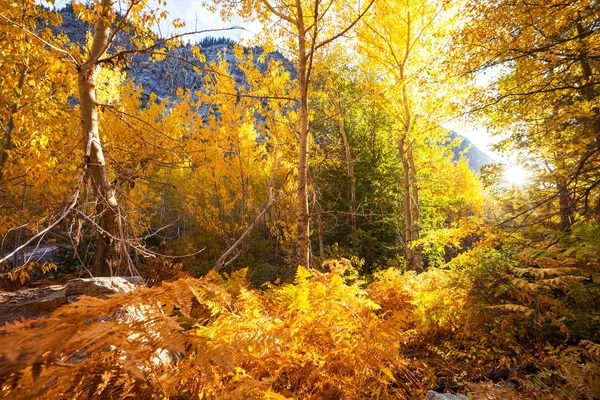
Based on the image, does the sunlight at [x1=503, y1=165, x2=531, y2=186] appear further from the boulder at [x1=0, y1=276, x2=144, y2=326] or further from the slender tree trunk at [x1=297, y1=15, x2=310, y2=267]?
the boulder at [x1=0, y1=276, x2=144, y2=326]

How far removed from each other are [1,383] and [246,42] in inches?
225

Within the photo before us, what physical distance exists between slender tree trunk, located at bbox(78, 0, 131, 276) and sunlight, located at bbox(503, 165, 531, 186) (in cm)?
777

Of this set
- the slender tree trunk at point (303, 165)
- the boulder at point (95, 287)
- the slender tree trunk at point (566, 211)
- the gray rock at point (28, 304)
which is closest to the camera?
the gray rock at point (28, 304)

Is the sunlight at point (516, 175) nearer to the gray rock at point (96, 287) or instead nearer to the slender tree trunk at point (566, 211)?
the slender tree trunk at point (566, 211)

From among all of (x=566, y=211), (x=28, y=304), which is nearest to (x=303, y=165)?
(x=28, y=304)

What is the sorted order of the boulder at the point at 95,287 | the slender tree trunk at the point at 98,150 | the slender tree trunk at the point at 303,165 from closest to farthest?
the boulder at the point at 95,287 < the slender tree trunk at the point at 98,150 < the slender tree trunk at the point at 303,165

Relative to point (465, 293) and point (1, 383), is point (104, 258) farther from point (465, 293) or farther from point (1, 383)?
point (465, 293)

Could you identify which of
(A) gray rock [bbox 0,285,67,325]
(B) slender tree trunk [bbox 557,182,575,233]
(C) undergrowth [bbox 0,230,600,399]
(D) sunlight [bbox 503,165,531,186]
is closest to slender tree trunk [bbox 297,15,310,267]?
(C) undergrowth [bbox 0,230,600,399]

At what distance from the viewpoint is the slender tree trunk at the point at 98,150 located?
2576 mm

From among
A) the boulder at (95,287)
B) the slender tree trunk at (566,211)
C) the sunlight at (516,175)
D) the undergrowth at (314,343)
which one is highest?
the sunlight at (516,175)

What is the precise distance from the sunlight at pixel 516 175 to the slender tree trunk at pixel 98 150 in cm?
777

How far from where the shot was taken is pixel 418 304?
416cm

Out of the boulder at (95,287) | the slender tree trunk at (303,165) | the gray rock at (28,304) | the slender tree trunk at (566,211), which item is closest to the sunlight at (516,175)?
the slender tree trunk at (566,211)

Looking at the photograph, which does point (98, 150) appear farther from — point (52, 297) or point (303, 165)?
point (303, 165)
